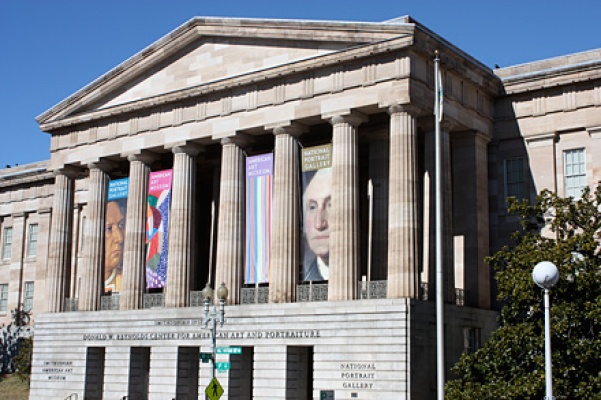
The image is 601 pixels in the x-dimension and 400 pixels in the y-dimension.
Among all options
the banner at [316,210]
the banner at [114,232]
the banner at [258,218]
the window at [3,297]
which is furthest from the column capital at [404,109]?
the window at [3,297]

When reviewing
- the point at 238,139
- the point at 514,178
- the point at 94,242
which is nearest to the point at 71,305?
the point at 94,242

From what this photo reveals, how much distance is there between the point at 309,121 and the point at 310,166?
203 centimetres

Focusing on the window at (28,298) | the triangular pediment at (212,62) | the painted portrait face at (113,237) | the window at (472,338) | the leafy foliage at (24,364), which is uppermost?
the triangular pediment at (212,62)

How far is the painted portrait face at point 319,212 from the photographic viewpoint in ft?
127

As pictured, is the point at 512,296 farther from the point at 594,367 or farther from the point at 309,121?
the point at 309,121

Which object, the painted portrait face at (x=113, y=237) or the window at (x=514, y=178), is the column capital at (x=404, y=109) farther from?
the painted portrait face at (x=113, y=237)

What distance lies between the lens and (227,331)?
40.1 meters

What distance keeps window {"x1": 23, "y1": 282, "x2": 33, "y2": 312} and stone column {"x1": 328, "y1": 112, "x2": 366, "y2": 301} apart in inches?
1241

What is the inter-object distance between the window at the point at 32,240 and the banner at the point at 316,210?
2969cm

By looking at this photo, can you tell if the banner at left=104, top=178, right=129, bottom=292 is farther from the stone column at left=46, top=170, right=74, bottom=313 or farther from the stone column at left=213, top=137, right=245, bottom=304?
the stone column at left=213, top=137, right=245, bottom=304

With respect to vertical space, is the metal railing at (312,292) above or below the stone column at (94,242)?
below

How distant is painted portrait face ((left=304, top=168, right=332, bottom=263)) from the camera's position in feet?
127

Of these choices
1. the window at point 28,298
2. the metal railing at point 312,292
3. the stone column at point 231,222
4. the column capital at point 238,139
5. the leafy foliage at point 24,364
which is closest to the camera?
the metal railing at point 312,292

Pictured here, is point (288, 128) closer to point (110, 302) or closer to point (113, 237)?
point (113, 237)
